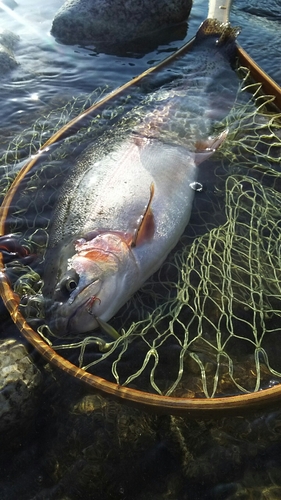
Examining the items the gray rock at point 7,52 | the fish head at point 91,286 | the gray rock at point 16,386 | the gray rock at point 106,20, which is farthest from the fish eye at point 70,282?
the gray rock at point 106,20

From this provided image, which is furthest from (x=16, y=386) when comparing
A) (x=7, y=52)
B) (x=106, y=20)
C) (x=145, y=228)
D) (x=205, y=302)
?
(x=106, y=20)

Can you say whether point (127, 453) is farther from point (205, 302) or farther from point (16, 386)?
point (205, 302)

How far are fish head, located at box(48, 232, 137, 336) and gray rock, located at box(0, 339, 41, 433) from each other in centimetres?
38

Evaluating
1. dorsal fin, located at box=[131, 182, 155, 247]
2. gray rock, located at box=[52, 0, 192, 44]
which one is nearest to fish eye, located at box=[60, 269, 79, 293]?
dorsal fin, located at box=[131, 182, 155, 247]

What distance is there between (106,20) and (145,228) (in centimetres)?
629

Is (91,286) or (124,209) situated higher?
(124,209)

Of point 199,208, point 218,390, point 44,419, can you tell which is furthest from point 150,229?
point 44,419

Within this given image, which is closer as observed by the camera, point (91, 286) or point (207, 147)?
point (91, 286)

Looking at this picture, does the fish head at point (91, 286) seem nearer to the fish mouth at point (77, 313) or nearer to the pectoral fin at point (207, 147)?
the fish mouth at point (77, 313)

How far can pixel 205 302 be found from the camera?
136 inches

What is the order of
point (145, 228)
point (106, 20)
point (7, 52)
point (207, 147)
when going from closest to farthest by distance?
point (145, 228), point (207, 147), point (7, 52), point (106, 20)

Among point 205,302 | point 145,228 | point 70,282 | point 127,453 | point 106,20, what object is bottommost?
point 127,453

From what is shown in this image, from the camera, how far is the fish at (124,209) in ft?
9.42

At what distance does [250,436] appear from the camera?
269 cm
